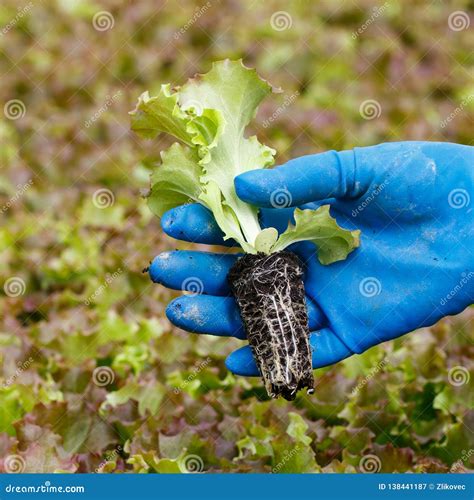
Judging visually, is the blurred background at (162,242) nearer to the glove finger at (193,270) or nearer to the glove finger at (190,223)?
the glove finger at (193,270)

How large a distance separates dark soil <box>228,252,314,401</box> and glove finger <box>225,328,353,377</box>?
0.61 ft

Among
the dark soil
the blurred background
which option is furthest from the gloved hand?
the blurred background

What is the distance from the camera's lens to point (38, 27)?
23.5 feet

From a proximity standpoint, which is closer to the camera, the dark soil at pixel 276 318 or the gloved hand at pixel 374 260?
the dark soil at pixel 276 318

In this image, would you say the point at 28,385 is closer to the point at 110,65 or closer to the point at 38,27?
the point at 110,65

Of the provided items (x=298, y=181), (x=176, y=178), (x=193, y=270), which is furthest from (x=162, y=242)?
(x=298, y=181)

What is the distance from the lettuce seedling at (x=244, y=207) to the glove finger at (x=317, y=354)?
0.65 ft

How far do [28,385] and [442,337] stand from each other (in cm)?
179

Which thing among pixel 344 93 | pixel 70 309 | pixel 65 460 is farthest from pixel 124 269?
pixel 344 93

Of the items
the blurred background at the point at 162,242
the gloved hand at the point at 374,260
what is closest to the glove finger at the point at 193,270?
the gloved hand at the point at 374,260

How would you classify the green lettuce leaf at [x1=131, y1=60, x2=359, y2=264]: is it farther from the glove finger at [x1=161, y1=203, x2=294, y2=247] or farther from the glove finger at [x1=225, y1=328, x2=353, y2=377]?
the glove finger at [x1=225, y1=328, x2=353, y2=377]

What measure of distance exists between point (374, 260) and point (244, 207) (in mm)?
513

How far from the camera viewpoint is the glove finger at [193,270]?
291 centimetres

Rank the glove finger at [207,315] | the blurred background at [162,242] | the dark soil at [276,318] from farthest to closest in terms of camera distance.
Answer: the blurred background at [162,242] → the glove finger at [207,315] → the dark soil at [276,318]
